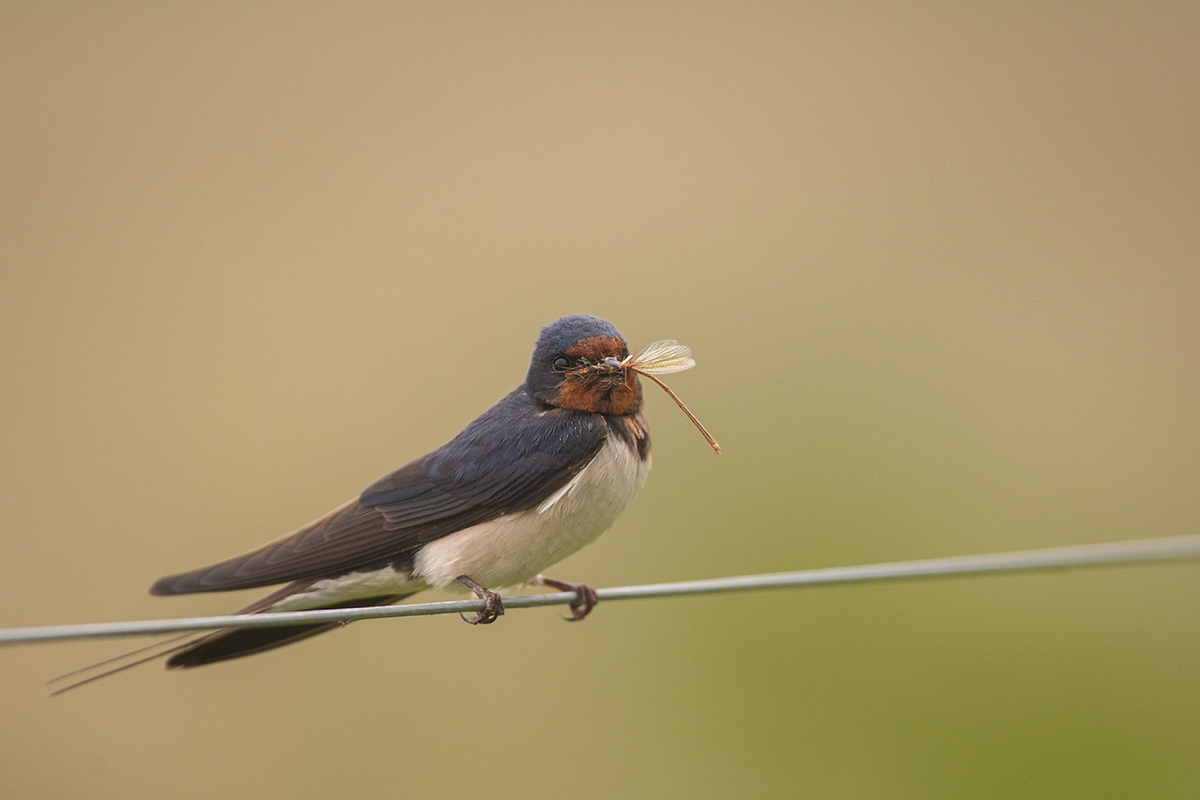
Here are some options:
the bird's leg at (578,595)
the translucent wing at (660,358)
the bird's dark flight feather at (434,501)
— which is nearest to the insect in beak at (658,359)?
the translucent wing at (660,358)

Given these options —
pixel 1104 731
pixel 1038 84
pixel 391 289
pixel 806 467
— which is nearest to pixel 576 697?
pixel 806 467

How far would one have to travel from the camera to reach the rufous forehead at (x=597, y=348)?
2.36 metres

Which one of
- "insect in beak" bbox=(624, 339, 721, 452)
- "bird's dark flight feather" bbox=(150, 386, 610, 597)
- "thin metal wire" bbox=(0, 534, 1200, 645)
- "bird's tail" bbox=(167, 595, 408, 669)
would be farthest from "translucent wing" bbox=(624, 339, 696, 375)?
"bird's tail" bbox=(167, 595, 408, 669)

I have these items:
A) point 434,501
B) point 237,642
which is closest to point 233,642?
point 237,642

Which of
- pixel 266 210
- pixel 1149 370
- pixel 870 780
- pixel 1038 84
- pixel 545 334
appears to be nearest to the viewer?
pixel 545 334

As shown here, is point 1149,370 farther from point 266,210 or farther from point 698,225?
point 266,210

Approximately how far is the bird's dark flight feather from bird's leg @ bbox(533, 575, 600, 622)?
29cm

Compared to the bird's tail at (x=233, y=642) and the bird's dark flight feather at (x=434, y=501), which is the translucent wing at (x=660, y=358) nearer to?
the bird's dark flight feather at (x=434, y=501)

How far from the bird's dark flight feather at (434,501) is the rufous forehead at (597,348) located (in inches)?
5.4

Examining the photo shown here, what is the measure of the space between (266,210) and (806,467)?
333 centimetres

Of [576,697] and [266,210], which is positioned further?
[266,210]

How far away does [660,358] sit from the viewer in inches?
92.0

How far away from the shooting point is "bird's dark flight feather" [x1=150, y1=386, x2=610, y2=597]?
2287 mm

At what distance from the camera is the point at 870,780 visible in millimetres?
3889
